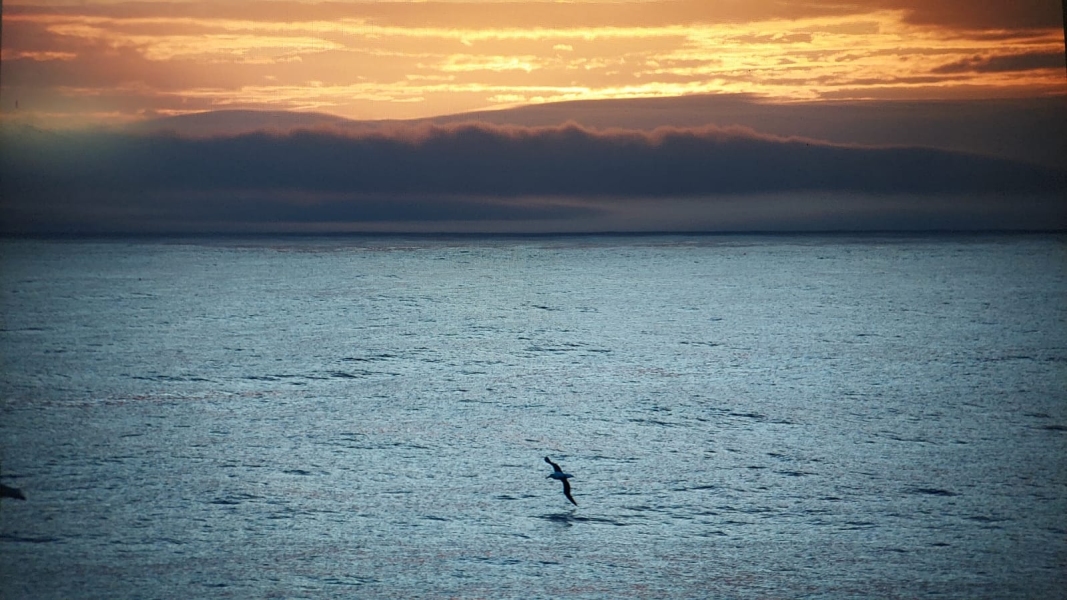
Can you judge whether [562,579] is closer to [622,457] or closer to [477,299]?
[622,457]

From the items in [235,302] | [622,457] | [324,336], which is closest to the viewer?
[622,457]

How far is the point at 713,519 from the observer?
1015 cm

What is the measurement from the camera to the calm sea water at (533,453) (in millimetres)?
8906

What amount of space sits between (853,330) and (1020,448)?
12723 millimetres

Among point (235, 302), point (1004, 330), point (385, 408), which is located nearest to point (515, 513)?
point (385, 408)

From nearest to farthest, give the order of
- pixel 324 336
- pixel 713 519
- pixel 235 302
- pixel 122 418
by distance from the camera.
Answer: pixel 713 519 < pixel 122 418 < pixel 324 336 < pixel 235 302

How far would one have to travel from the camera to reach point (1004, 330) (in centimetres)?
2472

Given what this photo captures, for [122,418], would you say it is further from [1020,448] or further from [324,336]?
[1020,448]

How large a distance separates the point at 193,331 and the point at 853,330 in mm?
15677

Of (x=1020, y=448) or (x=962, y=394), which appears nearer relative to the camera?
(x=1020, y=448)

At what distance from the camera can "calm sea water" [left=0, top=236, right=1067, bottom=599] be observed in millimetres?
8906

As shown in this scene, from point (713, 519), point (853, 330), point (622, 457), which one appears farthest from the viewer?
point (853, 330)

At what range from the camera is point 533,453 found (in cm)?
1274

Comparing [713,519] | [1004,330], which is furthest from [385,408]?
[1004,330]
